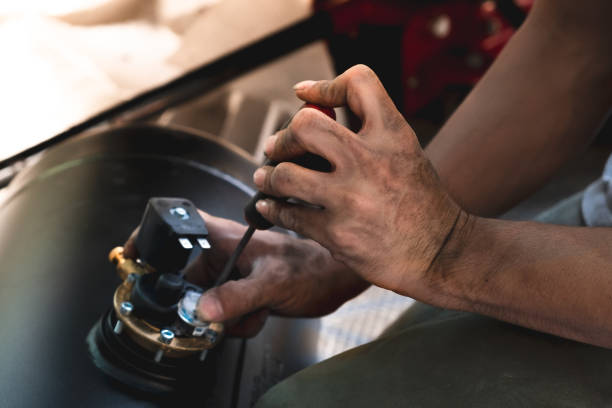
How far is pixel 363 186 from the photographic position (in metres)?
0.51

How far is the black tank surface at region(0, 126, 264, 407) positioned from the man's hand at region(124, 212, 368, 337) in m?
0.06

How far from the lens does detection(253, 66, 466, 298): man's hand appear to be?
0.51 m

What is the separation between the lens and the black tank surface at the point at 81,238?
556 millimetres

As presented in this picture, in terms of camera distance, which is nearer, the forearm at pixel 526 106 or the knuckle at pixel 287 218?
the knuckle at pixel 287 218

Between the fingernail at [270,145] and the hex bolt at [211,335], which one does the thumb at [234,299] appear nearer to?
the hex bolt at [211,335]

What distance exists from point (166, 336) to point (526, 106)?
56 centimetres

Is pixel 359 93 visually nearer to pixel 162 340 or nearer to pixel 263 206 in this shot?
pixel 263 206

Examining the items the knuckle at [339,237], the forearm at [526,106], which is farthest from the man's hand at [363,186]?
the forearm at [526,106]

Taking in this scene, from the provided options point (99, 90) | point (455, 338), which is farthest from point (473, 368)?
point (99, 90)

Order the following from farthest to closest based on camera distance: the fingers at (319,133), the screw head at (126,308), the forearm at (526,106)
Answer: the forearm at (526,106) < the screw head at (126,308) < the fingers at (319,133)

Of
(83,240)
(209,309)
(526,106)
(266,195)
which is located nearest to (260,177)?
(266,195)

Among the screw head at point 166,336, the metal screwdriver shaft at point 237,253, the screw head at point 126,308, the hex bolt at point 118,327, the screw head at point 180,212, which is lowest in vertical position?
the screw head at point 166,336

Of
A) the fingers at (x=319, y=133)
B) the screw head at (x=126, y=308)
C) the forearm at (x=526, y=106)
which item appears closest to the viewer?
the fingers at (x=319, y=133)

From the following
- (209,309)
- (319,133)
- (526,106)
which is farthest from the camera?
(526,106)
